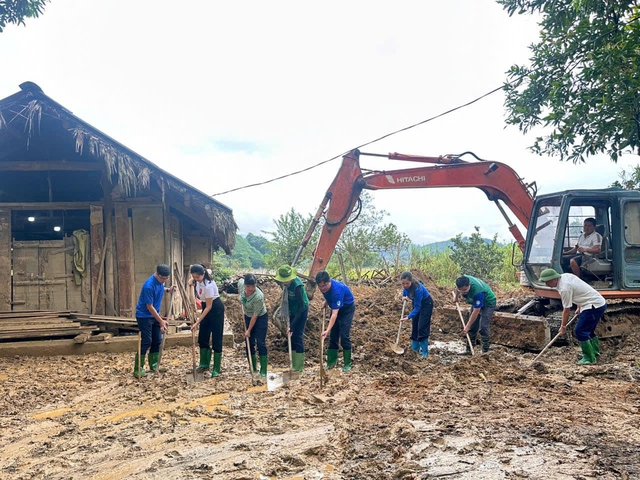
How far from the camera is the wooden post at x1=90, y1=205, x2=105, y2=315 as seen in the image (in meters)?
9.28

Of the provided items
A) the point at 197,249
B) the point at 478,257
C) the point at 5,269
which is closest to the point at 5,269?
the point at 5,269

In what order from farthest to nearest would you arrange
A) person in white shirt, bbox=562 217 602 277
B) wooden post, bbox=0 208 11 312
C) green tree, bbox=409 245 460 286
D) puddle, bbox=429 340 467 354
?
green tree, bbox=409 245 460 286, wooden post, bbox=0 208 11 312, puddle, bbox=429 340 467 354, person in white shirt, bbox=562 217 602 277

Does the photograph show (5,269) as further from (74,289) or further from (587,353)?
(587,353)

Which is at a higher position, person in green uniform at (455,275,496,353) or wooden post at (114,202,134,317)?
wooden post at (114,202,134,317)

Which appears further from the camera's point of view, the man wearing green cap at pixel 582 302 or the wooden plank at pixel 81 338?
the wooden plank at pixel 81 338

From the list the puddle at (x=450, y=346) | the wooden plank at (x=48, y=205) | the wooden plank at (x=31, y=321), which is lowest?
the puddle at (x=450, y=346)

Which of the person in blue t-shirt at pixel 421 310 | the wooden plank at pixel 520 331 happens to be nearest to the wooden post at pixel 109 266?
the person in blue t-shirt at pixel 421 310

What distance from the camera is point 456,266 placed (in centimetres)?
2233

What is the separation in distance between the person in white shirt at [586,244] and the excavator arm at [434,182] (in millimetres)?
1335

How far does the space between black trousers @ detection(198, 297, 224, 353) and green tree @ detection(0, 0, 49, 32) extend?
5.96m

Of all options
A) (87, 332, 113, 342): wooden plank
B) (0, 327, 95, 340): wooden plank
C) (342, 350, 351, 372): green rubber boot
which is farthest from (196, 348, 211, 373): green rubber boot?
(0, 327, 95, 340): wooden plank

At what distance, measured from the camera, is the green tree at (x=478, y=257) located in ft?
70.0

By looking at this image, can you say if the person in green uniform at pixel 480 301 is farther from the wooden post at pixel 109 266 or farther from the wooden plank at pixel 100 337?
the wooden post at pixel 109 266

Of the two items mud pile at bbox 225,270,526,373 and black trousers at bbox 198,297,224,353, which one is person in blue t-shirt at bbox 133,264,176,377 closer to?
black trousers at bbox 198,297,224,353
